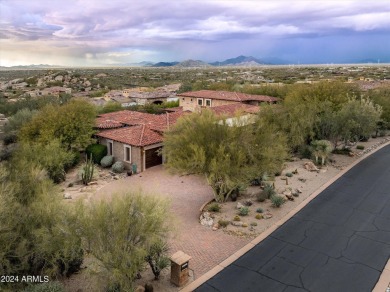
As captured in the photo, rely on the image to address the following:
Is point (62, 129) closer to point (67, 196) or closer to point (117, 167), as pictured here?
point (117, 167)

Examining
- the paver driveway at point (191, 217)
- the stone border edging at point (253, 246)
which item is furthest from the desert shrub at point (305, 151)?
the paver driveway at point (191, 217)

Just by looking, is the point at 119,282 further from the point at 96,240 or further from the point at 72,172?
the point at 72,172

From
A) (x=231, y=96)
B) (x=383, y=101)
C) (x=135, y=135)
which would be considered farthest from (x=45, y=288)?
(x=383, y=101)

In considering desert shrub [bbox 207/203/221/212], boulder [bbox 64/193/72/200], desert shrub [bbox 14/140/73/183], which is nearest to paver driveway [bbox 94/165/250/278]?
desert shrub [bbox 207/203/221/212]

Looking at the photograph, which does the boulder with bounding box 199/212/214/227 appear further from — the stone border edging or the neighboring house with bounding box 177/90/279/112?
the neighboring house with bounding box 177/90/279/112

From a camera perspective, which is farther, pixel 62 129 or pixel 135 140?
pixel 62 129

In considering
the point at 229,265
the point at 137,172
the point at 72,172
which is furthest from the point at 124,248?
the point at 72,172

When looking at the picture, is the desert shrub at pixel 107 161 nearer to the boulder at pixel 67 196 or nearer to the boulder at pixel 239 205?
the boulder at pixel 67 196
